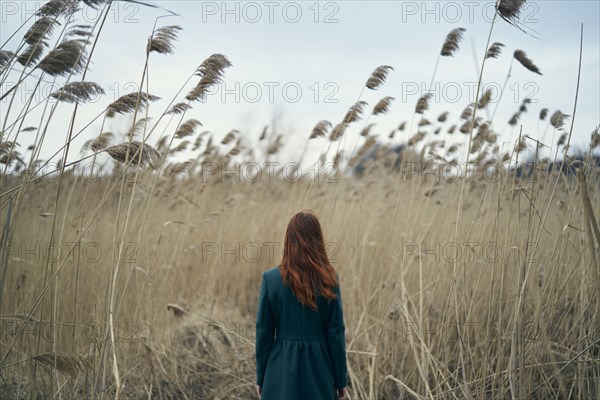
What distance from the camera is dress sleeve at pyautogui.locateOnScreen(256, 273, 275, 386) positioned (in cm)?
230

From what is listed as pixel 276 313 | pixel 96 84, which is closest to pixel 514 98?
pixel 276 313

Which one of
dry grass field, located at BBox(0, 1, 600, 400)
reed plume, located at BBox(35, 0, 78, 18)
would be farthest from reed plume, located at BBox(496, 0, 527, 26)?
reed plume, located at BBox(35, 0, 78, 18)

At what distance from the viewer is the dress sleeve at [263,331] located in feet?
7.55

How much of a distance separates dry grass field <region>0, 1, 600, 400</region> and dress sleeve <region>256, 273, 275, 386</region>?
671 millimetres

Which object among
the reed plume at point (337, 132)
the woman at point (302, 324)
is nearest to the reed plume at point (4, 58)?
the woman at point (302, 324)

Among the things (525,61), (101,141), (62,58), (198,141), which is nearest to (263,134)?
(198,141)

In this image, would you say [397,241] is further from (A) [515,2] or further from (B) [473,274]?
(A) [515,2]

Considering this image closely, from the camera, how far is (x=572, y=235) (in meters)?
3.53

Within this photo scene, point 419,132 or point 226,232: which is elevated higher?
point 419,132

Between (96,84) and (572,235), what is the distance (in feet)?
10.4

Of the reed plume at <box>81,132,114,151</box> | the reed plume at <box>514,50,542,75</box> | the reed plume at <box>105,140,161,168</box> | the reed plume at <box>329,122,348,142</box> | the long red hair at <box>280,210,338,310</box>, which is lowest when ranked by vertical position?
the long red hair at <box>280,210,338,310</box>

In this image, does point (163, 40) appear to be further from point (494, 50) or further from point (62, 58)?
point (494, 50)

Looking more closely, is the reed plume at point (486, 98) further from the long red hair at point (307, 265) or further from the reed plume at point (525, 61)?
the long red hair at point (307, 265)

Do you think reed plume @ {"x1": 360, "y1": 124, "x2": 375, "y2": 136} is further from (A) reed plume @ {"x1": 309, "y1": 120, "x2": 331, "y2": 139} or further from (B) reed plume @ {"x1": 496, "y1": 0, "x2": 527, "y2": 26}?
(B) reed plume @ {"x1": 496, "y1": 0, "x2": 527, "y2": 26}
